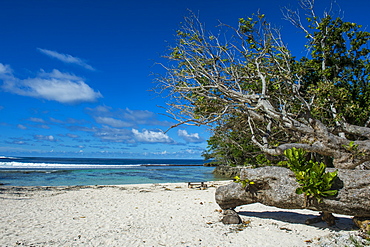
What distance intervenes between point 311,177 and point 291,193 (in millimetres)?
631

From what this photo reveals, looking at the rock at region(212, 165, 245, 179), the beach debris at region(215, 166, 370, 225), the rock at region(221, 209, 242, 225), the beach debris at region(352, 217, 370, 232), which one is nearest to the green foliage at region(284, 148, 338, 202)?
the beach debris at region(215, 166, 370, 225)

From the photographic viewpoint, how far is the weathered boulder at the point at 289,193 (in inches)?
217

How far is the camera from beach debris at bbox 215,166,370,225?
18.1ft

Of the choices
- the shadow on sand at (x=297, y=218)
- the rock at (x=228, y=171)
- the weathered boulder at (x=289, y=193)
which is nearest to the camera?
Answer: the weathered boulder at (x=289, y=193)

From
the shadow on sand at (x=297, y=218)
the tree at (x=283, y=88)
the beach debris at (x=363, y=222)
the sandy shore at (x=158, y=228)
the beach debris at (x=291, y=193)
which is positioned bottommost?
the shadow on sand at (x=297, y=218)

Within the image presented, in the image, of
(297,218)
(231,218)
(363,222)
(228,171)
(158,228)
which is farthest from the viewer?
(228,171)

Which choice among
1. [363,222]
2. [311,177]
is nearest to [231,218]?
[311,177]

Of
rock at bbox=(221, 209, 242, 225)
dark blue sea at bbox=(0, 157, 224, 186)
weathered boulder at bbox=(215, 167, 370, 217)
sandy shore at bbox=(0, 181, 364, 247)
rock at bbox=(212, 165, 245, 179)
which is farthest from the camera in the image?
rock at bbox=(212, 165, 245, 179)

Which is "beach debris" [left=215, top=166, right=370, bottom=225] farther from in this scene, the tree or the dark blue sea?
the dark blue sea

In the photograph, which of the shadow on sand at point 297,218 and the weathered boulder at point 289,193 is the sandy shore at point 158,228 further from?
the weathered boulder at point 289,193

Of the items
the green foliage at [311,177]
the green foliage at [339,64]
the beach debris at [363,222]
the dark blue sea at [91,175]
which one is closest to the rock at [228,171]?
the dark blue sea at [91,175]

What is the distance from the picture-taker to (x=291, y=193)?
19.9 feet

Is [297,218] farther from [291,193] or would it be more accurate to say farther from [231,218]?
[291,193]

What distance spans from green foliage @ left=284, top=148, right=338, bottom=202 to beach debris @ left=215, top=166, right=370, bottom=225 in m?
0.17
